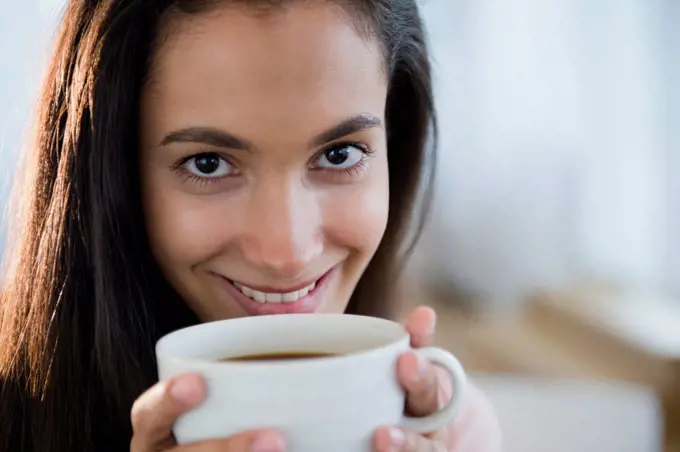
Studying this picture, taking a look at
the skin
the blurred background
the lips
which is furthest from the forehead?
the blurred background

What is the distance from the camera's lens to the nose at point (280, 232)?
0.69 m

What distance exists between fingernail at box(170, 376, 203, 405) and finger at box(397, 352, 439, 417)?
0.13 m

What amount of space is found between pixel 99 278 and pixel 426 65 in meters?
0.47

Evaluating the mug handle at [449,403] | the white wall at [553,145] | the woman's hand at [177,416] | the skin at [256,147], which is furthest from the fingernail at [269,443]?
the white wall at [553,145]

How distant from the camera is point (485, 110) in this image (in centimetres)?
201

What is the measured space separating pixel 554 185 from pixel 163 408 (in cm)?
168

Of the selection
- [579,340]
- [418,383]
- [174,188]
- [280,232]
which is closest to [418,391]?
[418,383]

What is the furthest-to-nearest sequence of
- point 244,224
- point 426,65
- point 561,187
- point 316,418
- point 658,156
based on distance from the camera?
point 561,187, point 658,156, point 426,65, point 244,224, point 316,418

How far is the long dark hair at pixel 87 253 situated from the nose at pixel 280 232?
5.7 inches

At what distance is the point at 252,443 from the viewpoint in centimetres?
43

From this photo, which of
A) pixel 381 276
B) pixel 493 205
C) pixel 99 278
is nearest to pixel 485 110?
pixel 493 205

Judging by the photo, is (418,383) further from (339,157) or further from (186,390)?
(339,157)

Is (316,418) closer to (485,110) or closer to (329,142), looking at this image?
(329,142)

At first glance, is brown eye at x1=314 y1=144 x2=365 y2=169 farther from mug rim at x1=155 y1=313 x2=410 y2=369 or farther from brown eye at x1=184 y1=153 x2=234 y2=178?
mug rim at x1=155 y1=313 x2=410 y2=369
